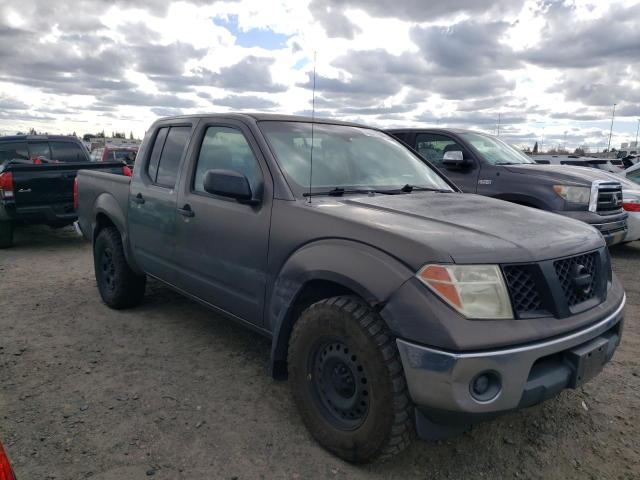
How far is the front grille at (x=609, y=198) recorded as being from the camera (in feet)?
21.2

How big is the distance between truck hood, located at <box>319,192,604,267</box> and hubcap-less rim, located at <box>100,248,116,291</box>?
2.97 m

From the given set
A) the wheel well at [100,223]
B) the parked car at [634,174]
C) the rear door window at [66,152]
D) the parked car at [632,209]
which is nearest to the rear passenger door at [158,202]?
the wheel well at [100,223]

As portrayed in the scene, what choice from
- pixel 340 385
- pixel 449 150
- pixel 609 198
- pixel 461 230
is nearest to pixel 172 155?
pixel 340 385

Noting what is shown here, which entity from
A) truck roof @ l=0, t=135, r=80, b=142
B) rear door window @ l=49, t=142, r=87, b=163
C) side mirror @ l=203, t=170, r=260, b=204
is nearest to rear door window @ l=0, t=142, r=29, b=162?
truck roof @ l=0, t=135, r=80, b=142

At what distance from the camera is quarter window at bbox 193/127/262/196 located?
340 cm

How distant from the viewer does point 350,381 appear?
2.59 metres

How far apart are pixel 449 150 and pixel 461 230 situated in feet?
16.9

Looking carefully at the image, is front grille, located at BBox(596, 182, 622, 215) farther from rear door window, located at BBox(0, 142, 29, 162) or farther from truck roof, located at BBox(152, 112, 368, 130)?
rear door window, located at BBox(0, 142, 29, 162)

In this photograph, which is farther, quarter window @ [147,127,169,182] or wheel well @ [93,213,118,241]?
wheel well @ [93,213,118,241]

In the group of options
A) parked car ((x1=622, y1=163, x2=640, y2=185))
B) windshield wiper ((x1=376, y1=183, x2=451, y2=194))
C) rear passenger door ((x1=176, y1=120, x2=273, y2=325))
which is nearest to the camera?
rear passenger door ((x1=176, y1=120, x2=273, y2=325))

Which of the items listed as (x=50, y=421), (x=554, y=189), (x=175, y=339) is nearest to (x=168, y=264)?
(x=175, y=339)

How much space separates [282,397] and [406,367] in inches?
54.1

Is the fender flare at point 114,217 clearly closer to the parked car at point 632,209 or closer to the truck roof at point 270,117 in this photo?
the truck roof at point 270,117

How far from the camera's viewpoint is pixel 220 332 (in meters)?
4.54
